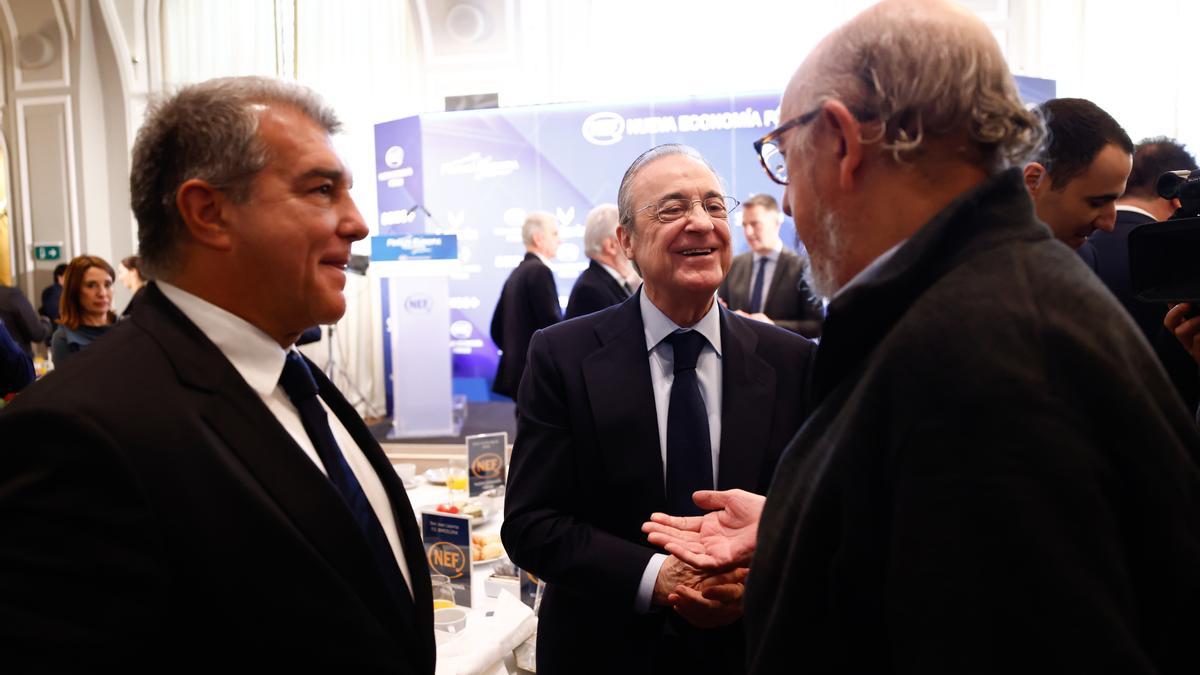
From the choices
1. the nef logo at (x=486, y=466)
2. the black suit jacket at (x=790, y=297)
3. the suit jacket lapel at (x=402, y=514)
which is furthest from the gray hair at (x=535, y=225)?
the suit jacket lapel at (x=402, y=514)

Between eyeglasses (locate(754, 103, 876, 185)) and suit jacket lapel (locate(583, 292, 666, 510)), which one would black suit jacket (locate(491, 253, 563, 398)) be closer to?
suit jacket lapel (locate(583, 292, 666, 510))

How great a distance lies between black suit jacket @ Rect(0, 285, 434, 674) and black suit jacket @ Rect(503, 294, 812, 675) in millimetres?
441

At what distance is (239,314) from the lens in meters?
1.14

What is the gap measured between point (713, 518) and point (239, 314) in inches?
33.7

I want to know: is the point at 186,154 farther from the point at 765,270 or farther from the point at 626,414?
the point at 765,270

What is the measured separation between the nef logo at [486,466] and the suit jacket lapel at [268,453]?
207cm

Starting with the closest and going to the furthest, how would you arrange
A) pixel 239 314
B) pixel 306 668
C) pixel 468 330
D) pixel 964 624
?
pixel 964 624 < pixel 306 668 < pixel 239 314 < pixel 468 330

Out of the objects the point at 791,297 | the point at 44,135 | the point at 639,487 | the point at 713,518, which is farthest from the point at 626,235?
the point at 44,135

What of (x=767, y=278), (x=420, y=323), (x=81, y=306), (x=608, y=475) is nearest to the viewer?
(x=608, y=475)

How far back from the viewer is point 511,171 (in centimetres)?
831

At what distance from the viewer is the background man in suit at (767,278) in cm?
461

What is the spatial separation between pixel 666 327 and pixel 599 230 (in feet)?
7.57

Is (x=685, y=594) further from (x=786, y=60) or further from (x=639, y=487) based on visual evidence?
(x=786, y=60)

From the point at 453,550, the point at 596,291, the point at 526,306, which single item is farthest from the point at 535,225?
the point at 453,550
